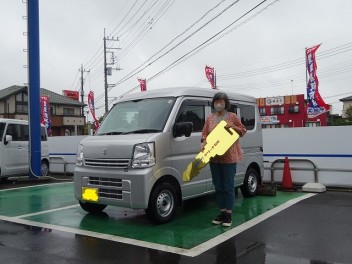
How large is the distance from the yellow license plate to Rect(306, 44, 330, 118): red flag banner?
567 inches

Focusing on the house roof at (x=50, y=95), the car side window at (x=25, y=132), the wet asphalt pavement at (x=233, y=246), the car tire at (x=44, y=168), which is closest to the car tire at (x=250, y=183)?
the wet asphalt pavement at (x=233, y=246)

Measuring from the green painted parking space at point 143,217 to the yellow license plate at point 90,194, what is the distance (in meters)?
0.39

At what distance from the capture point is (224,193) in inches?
208

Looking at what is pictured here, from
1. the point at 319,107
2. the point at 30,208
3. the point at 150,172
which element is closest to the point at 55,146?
the point at 30,208

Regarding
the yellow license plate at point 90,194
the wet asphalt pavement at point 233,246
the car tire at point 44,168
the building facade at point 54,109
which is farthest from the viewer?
the building facade at point 54,109

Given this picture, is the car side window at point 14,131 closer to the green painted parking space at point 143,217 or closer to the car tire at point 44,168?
the car tire at point 44,168

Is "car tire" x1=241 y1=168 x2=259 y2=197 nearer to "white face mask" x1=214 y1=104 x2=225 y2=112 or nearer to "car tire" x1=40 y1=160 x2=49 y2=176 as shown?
"white face mask" x1=214 y1=104 x2=225 y2=112

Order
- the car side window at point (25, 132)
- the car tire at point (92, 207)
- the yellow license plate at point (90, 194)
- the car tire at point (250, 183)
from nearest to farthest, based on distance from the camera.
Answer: the yellow license plate at point (90, 194)
the car tire at point (92, 207)
the car tire at point (250, 183)
the car side window at point (25, 132)

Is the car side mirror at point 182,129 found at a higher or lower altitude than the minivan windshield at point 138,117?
lower

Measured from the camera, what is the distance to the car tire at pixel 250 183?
738 centimetres

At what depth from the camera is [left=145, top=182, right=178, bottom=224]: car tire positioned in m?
5.26

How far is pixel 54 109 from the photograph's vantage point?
42625 mm

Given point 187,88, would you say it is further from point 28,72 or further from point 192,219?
point 28,72

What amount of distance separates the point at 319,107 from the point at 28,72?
12972 mm
